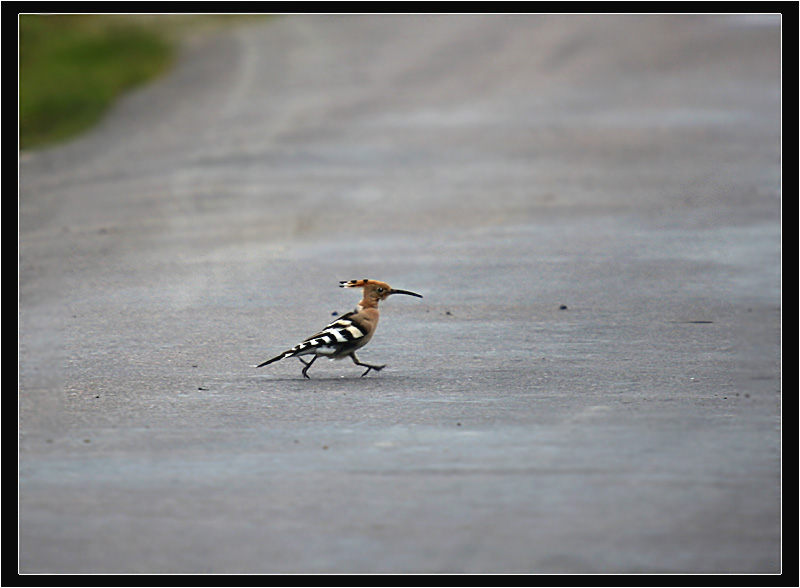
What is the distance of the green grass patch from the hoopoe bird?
10726mm

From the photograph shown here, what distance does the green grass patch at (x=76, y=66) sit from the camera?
19922mm

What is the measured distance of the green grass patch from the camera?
784 inches

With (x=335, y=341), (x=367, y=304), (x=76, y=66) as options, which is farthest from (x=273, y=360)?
(x=76, y=66)

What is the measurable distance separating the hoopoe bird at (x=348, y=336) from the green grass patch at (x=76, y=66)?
422 inches

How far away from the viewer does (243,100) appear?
2123cm

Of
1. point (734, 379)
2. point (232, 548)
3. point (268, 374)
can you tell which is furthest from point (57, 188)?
point (232, 548)

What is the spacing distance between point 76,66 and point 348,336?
18422 mm

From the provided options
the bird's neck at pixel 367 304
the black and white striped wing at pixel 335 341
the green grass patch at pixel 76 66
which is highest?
the green grass patch at pixel 76 66

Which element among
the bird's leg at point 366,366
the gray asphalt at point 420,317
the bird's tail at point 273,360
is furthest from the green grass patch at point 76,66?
the bird's leg at point 366,366

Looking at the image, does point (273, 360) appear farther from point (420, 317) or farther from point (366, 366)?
point (420, 317)

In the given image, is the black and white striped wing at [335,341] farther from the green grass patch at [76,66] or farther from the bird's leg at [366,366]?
the green grass patch at [76,66]

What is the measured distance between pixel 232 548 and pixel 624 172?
1133 centimetres

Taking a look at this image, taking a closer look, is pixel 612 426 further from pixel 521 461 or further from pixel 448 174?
pixel 448 174

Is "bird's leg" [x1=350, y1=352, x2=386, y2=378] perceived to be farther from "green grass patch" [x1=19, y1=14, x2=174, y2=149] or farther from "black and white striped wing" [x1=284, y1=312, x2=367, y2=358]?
"green grass patch" [x1=19, y1=14, x2=174, y2=149]
